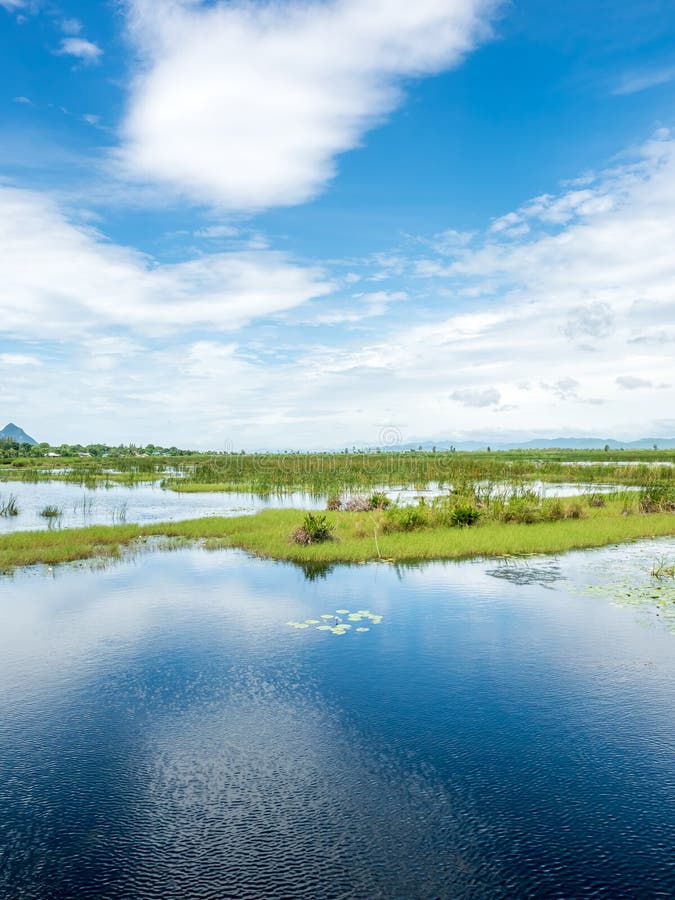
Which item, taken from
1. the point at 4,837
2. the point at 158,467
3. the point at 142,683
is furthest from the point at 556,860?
the point at 158,467

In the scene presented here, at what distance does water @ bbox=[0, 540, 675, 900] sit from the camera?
5.27 metres

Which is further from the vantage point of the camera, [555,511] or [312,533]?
[555,511]

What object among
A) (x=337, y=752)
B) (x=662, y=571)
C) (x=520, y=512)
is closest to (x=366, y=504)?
(x=520, y=512)

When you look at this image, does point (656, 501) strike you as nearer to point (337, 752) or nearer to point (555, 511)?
point (555, 511)

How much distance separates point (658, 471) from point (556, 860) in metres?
43.3

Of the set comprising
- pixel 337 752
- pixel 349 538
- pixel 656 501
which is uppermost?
pixel 656 501

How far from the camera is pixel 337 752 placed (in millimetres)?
7145

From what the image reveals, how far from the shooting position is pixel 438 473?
51.0 meters

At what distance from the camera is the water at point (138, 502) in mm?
26281

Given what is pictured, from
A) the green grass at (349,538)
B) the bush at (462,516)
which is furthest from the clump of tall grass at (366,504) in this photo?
the bush at (462,516)

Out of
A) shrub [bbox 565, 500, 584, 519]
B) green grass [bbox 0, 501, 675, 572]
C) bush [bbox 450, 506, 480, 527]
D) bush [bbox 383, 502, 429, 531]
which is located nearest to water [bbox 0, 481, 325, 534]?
green grass [bbox 0, 501, 675, 572]

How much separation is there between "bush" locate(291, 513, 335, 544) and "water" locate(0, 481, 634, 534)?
25.7ft

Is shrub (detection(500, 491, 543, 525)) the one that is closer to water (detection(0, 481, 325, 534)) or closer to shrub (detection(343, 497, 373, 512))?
shrub (detection(343, 497, 373, 512))

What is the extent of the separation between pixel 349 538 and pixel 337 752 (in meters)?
12.9
